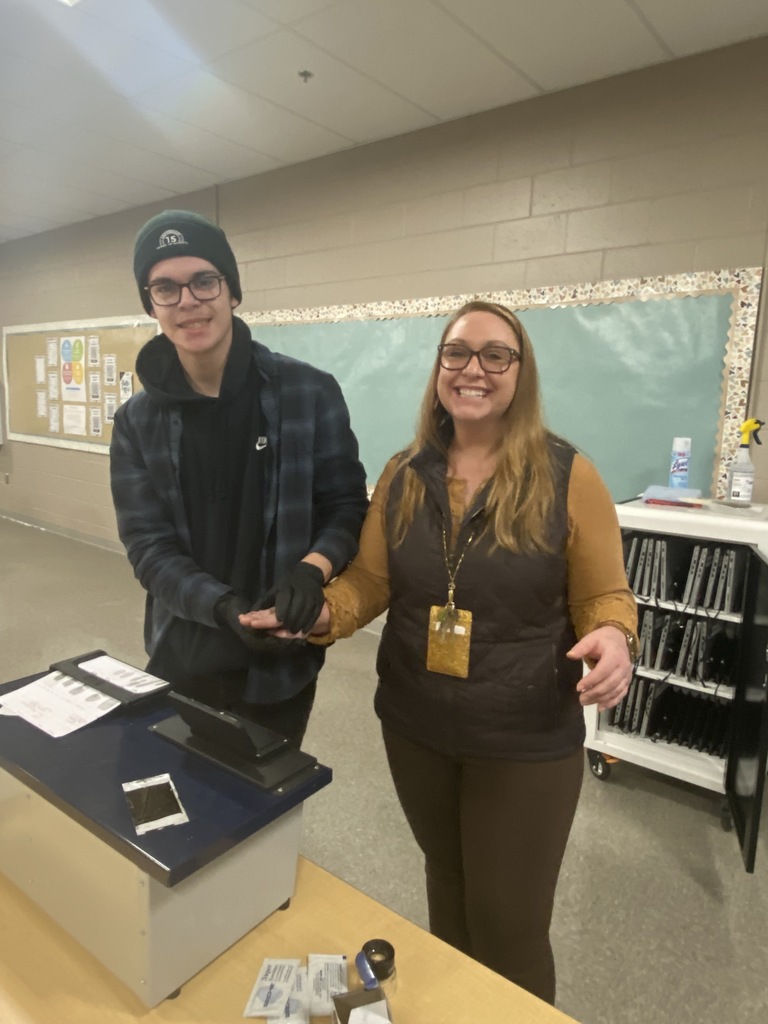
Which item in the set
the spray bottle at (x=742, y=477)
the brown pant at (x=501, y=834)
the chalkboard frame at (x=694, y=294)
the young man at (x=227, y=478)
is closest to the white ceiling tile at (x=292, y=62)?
the chalkboard frame at (x=694, y=294)

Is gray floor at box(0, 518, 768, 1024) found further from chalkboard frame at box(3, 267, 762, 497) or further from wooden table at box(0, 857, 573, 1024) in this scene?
chalkboard frame at box(3, 267, 762, 497)

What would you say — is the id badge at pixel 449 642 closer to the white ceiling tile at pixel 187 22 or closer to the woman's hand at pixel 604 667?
the woman's hand at pixel 604 667

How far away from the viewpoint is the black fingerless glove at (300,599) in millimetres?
1057

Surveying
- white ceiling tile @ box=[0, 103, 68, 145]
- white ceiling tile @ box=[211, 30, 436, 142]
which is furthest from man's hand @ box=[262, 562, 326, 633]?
white ceiling tile @ box=[0, 103, 68, 145]

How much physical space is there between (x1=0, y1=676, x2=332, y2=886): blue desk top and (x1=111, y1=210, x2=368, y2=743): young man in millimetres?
267

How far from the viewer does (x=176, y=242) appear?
1125 millimetres

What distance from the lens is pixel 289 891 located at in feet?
2.95

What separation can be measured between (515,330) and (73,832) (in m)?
1.00

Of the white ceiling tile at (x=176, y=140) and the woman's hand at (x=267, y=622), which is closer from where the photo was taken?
the woman's hand at (x=267, y=622)

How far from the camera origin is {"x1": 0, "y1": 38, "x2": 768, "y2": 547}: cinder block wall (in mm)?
2410

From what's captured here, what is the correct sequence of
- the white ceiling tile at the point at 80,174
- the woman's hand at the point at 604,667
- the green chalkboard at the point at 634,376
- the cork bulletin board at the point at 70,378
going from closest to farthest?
the woman's hand at the point at 604,667 → the green chalkboard at the point at 634,376 → the white ceiling tile at the point at 80,174 → the cork bulletin board at the point at 70,378

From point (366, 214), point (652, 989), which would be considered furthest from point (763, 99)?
point (652, 989)

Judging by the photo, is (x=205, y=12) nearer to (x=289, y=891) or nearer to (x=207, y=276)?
(x=207, y=276)

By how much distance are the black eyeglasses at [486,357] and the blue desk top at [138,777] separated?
0.69 m
